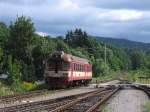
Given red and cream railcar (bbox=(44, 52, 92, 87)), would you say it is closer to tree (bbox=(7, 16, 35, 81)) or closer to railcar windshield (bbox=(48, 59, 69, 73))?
railcar windshield (bbox=(48, 59, 69, 73))

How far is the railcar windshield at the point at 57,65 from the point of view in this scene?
153ft

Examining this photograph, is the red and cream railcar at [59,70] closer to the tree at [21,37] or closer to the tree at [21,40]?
the tree at [21,40]

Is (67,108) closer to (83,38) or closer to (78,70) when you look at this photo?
(78,70)

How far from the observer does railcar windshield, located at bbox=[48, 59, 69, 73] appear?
4666 centimetres

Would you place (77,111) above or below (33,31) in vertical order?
below

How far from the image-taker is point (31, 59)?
76.0 m

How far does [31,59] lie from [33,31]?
18.4ft

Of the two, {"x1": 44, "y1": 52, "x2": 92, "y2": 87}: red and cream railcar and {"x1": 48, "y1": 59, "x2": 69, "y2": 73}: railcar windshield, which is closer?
{"x1": 44, "y1": 52, "x2": 92, "y2": 87}: red and cream railcar

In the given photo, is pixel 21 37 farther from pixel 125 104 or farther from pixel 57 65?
pixel 125 104

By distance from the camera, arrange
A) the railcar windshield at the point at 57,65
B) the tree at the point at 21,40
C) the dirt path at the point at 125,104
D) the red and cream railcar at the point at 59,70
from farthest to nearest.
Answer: the tree at the point at 21,40, the railcar windshield at the point at 57,65, the red and cream railcar at the point at 59,70, the dirt path at the point at 125,104

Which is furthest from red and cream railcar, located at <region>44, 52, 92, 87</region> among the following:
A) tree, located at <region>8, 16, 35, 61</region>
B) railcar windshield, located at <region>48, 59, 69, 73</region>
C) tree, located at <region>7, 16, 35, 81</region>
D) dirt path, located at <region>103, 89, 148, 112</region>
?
tree, located at <region>8, 16, 35, 61</region>

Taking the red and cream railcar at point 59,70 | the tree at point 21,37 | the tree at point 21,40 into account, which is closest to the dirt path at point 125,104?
the red and cream railcar at point 59,70

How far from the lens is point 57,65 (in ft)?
154

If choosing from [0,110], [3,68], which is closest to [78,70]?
[3,68]
